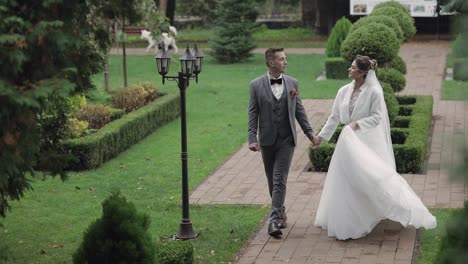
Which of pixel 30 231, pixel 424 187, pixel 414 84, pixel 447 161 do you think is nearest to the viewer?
pixel 447 161

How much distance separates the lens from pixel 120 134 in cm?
1367

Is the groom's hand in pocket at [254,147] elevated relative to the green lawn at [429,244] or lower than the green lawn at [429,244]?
elevated

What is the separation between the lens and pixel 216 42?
27922 millimetres

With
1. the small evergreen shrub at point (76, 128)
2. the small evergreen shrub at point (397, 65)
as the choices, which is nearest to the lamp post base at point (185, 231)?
the small evergreen shrub at point (76, 128)

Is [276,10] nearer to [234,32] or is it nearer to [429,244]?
[234,32]

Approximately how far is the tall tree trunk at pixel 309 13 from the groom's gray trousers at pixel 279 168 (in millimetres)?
27827

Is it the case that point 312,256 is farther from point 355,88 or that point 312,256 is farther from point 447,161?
point 447,161

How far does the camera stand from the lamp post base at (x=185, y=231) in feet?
29.5

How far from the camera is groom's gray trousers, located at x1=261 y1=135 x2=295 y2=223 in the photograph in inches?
348

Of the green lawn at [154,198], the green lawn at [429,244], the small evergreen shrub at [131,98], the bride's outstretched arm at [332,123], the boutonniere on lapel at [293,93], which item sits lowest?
the green lawn at [154,198]

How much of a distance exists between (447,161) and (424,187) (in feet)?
26.8

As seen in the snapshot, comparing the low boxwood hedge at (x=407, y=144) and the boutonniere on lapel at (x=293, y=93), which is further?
the low boxwood hedge at (x=407, y=144)

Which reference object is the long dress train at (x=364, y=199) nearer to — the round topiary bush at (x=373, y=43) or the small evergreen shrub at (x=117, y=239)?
the small evergreen shrub at (x=117, y=239)

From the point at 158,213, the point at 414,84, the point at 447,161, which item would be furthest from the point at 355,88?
the point at 414,84
